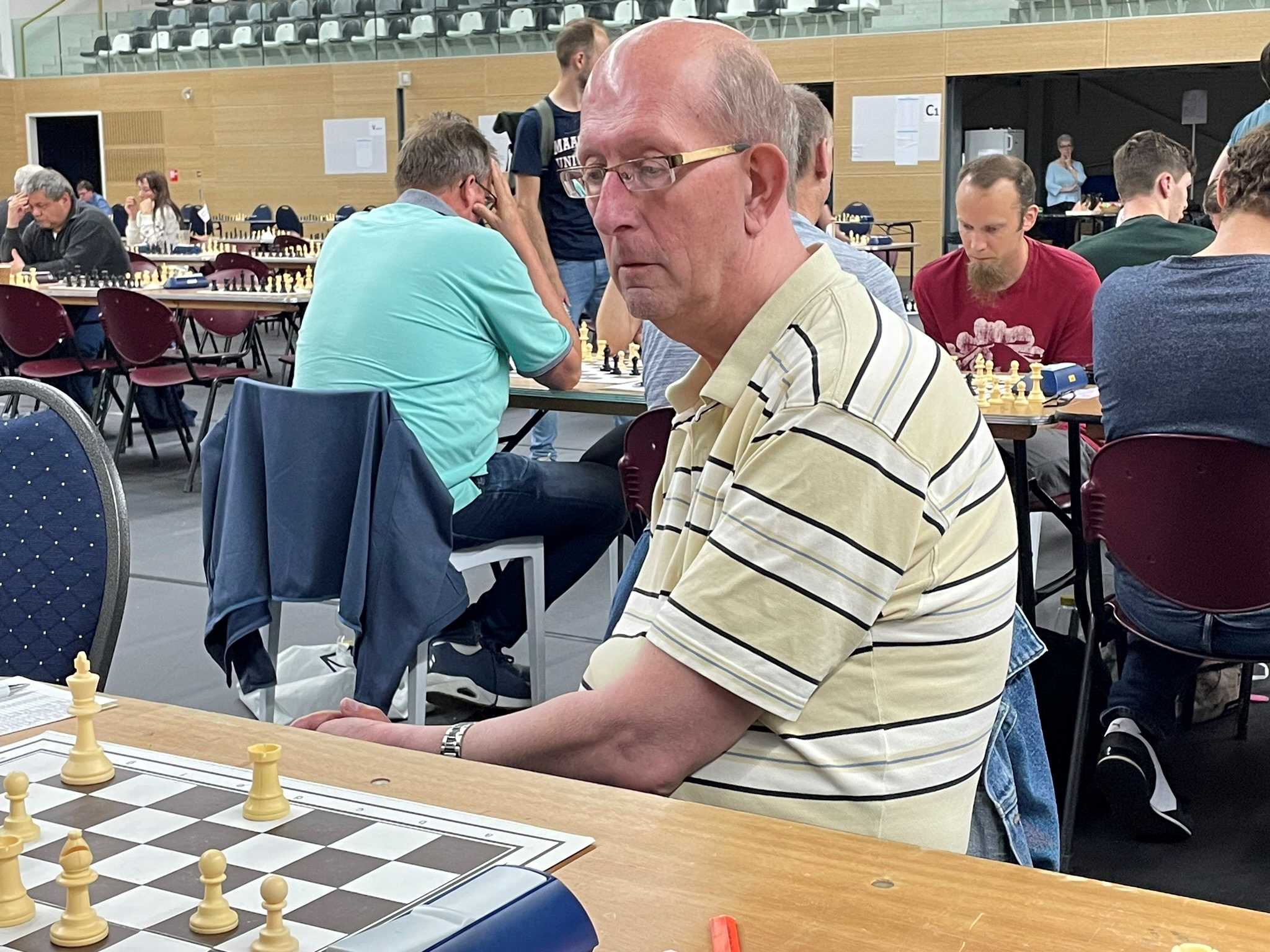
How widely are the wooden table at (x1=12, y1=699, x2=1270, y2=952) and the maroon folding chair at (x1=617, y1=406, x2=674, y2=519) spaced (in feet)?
6.04

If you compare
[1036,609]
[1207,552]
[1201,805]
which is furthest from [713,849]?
[1036,609]

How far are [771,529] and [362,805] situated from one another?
0.37 m

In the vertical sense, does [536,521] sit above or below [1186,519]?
below

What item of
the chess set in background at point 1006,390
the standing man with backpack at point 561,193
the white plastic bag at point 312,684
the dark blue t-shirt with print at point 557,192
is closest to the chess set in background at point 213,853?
the white plastic bag at point 312,684

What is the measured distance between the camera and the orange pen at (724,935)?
82cm

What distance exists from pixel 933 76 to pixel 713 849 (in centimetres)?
1536

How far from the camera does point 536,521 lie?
11.0ft

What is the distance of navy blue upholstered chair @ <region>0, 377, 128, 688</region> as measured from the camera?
72.9 inches

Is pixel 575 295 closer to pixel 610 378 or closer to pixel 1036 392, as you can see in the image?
pixel 610 378

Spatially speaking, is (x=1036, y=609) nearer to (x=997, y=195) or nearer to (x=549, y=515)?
(x=997, y=195)

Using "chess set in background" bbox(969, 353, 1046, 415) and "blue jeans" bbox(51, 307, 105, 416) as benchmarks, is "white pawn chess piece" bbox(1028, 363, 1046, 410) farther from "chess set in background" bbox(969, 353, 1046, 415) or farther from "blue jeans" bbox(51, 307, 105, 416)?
"blue jeans" bbox(51, 307, 105, 416)

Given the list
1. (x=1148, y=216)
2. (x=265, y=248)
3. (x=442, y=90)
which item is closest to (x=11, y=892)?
(x=1148, y=216)

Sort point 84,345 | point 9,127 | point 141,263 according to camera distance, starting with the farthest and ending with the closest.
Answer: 1. point 9,127
2. point 141,263
3. point 84,345

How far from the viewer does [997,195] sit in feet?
12.8
